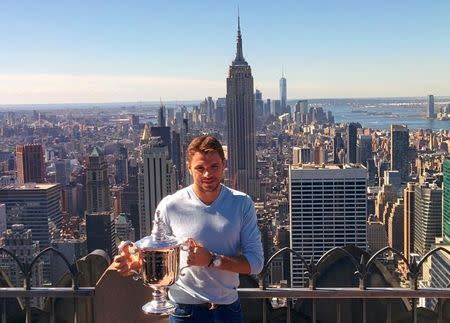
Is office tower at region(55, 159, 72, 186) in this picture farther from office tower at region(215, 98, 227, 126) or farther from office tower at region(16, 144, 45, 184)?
office tower at region(215, 98, 227, 126)

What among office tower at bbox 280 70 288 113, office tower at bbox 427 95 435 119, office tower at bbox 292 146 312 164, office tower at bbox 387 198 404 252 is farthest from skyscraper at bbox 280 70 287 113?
office tower at bbox 387 198 404 252

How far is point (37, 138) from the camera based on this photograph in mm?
75062

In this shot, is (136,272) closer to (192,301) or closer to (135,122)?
(192,301)

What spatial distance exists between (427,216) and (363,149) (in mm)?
29711

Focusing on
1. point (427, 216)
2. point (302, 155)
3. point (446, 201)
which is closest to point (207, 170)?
point (427, 216)

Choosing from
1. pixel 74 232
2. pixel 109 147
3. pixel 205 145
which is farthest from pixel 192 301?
pixel 109 147

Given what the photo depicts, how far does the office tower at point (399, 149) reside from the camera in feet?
195

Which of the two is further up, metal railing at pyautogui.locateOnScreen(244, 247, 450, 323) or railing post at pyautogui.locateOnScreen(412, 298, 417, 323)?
metal railing at pyautogui.locateOnScreen(244, 247, 450, 323)

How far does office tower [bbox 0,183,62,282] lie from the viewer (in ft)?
129

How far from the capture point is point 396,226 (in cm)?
3888

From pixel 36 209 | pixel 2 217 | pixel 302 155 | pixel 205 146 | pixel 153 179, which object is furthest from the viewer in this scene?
pixel 302 155

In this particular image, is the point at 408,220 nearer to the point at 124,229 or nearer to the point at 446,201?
the point at 446,201

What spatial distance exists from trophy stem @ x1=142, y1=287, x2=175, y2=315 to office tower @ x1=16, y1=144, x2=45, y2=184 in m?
53.3

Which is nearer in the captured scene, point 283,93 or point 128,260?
point 128,260
